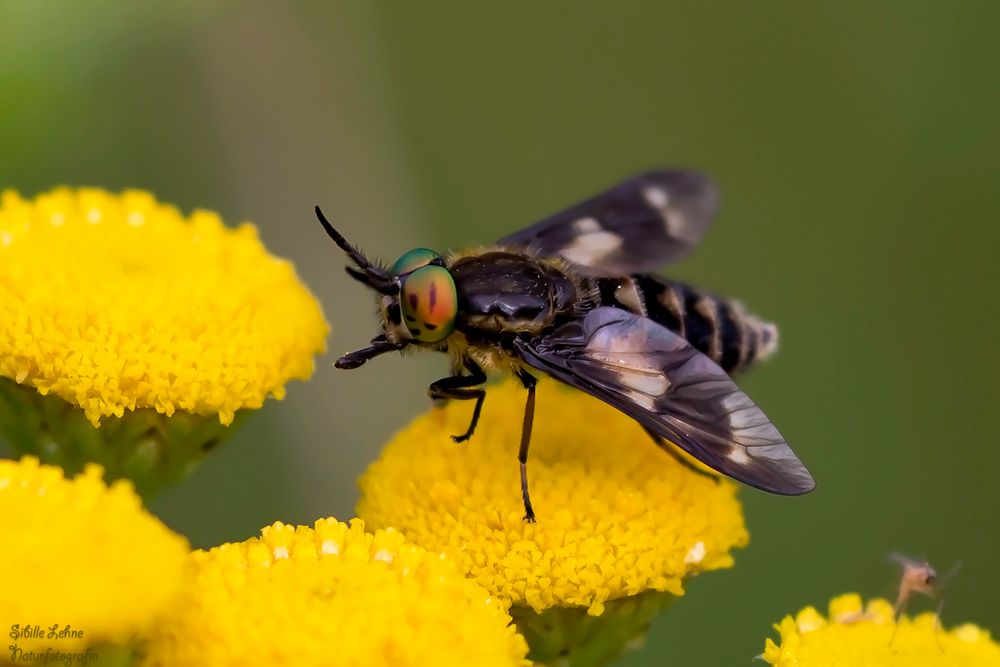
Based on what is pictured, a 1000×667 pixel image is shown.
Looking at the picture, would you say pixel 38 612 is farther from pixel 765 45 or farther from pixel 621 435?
pixel 765 45

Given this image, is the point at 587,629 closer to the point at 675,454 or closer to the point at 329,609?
the point at 675,454

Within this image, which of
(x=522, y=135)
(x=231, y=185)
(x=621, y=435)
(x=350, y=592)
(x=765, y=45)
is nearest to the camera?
(x=350, y=592)

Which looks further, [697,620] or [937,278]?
[937,278]

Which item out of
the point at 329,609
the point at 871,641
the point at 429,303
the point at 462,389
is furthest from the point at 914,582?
the point at 329,609

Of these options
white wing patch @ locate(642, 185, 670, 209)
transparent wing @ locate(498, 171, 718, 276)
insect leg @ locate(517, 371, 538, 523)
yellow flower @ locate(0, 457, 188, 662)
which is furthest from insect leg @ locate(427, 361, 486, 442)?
yellow flower @ locate(0, 457, 188, 662)

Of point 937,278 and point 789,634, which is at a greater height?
point 789,634

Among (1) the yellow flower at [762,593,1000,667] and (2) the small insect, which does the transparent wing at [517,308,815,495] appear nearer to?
(1) the yellow flower at [762,593,1000,667]

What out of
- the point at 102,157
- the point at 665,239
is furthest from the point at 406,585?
the point at 102,157
